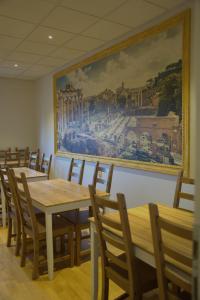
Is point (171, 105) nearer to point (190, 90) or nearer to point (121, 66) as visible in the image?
point (190, 90)

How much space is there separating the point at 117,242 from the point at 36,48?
3356 millimetres

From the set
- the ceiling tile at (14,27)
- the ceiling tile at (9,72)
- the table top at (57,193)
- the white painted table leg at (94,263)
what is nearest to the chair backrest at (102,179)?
the table top at (57,193)

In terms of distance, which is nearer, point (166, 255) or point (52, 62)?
point (166, 255)

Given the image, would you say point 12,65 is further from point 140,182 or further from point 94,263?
point 94,263

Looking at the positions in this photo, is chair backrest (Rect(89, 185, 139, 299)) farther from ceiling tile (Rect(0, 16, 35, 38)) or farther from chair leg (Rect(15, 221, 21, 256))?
ceiling tile (Rect(0, 16, 35, 38))

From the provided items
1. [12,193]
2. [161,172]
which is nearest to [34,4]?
[12,193]

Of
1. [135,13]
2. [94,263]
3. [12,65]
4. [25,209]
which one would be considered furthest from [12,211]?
[12,65]

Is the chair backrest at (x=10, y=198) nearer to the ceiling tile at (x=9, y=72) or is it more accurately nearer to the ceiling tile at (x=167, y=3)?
the ceiling tile at (x=167, y=3)

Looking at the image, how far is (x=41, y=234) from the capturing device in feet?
7.84

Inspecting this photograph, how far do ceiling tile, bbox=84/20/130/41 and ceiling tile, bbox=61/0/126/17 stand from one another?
283 mm

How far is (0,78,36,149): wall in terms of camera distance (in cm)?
597

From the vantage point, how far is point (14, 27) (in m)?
3.12

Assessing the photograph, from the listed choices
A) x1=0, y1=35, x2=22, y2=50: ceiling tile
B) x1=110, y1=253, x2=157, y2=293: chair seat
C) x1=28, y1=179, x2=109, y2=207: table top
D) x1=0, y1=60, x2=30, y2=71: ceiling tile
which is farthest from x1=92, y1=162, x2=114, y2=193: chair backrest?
x1=0, y1=60, x2=30, y2=71: ceiling tile

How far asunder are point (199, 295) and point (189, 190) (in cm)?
220
